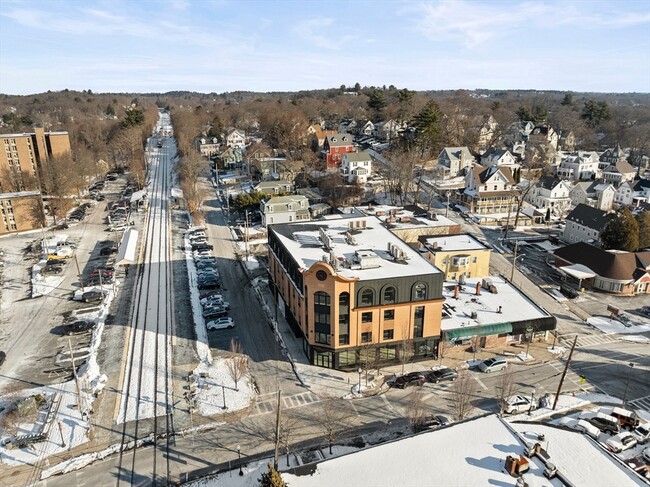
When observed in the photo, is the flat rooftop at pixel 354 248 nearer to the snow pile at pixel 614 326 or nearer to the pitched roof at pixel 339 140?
the snow pile at pixel 614 326

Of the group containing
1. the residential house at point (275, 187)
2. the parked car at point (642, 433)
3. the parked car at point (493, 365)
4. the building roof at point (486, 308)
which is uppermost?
the residential house at point (275, 187)

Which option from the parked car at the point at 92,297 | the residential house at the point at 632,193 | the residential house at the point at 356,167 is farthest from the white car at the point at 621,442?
the residential house at the point at 356,167

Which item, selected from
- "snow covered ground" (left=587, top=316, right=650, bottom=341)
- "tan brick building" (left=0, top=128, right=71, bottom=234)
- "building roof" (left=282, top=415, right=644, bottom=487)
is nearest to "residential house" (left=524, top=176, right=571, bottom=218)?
"snow covered ground" (left=587, top=316, right=650, bottom=341)

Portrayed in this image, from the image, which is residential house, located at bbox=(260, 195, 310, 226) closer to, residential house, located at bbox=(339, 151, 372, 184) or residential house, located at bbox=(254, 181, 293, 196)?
residential house, located at bbox=(254, 181, 293, 196)

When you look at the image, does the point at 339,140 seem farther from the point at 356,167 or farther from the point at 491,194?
the point at 491,194

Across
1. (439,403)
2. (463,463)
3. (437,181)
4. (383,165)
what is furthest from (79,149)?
(463,463)

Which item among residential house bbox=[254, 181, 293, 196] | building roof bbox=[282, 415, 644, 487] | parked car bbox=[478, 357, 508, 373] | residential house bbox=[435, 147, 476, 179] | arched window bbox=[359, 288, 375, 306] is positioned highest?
residential house bbox=[435, 147, 476, 179]
